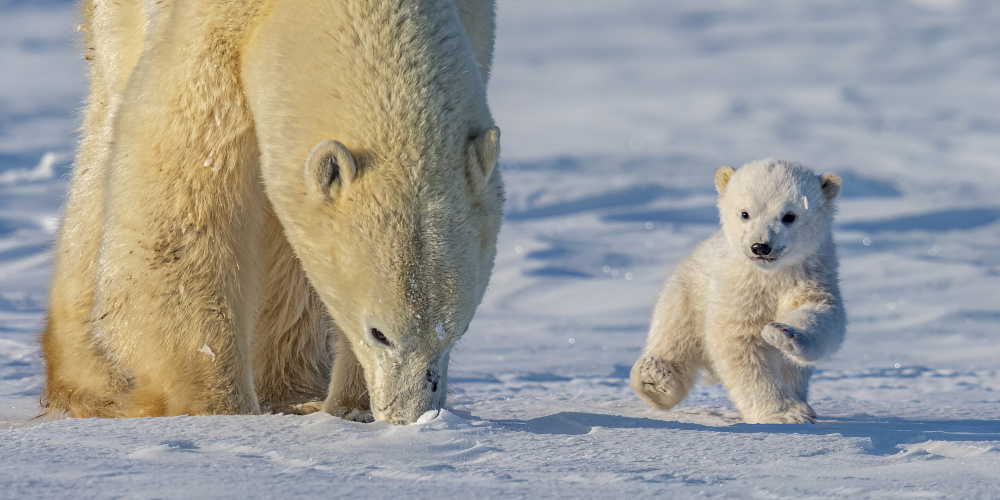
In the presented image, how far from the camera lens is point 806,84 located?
20656mm

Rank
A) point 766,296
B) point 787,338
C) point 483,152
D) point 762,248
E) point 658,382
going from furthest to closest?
point 658,382
point 766,296
point 762,248
point 787,338
point 483,152

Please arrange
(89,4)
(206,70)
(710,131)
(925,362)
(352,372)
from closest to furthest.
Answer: (206,70), (352,372), (89,4), (925,362), (710,131)

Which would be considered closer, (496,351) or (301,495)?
(301,495)

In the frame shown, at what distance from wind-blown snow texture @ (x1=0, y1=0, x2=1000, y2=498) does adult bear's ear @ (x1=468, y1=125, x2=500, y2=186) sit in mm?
685

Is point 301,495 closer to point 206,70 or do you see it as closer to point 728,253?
point 206,70

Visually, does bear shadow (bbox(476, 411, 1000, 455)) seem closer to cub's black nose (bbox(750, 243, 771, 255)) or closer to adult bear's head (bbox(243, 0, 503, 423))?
adult bear's head (bbox(243, 0, 503, 423))

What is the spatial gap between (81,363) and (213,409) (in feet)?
2.42

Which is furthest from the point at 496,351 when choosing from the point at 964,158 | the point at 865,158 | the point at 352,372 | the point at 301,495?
the point at 964,158

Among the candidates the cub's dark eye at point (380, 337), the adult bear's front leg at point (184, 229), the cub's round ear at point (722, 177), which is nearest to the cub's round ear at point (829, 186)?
the cub's round ear at point (722, 177)

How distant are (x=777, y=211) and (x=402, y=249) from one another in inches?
65.2

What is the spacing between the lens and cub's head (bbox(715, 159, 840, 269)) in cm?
386

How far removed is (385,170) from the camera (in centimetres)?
287

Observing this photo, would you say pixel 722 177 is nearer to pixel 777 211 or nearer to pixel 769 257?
pixel 777 211

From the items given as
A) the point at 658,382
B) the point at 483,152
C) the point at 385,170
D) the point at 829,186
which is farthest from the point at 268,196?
the point at 829,186
